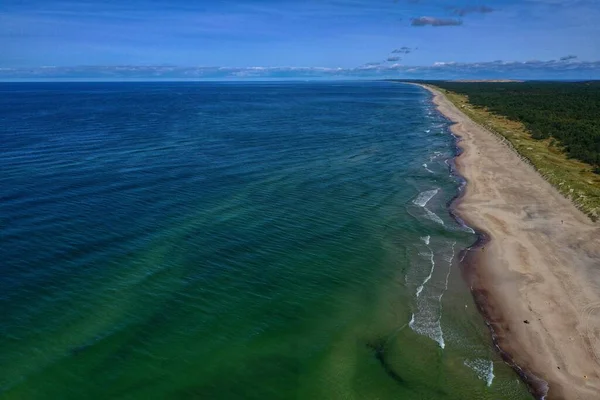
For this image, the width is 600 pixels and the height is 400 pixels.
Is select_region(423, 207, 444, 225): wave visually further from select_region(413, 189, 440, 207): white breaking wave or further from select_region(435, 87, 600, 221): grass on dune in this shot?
select_region(435, 87, 600, 221): grass on dune

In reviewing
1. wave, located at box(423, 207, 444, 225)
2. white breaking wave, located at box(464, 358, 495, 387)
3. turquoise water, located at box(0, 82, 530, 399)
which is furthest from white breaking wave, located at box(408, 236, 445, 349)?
wave, located at box(423, 207, 444, 225)


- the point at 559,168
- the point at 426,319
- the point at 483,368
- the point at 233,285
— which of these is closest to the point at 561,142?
the point at 559,168

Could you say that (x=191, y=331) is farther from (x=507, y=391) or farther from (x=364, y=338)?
(x=507, y=391)

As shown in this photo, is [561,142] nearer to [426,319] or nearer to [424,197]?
[424,197]

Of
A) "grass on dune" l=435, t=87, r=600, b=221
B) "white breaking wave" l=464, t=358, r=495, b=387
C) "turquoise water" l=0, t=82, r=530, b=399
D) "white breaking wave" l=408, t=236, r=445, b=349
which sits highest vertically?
"grass on dune" l=435, t=87, r=600, b=221

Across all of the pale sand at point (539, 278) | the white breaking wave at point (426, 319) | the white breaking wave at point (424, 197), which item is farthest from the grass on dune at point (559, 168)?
the white breaking wave at point (426, 319)

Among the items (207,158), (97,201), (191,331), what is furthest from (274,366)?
(207,158)
